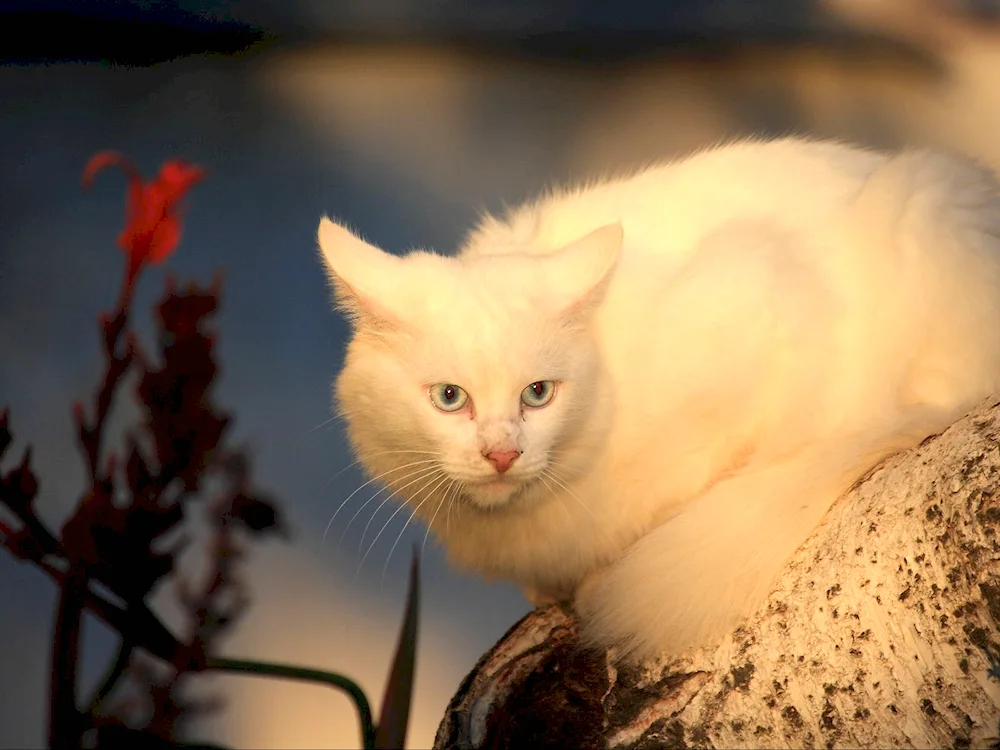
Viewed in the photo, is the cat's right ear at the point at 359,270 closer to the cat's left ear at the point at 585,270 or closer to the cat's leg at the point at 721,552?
the cat's left ear at the point at 585,270

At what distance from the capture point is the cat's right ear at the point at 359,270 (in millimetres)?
1140

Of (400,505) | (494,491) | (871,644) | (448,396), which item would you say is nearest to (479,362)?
(448,396)

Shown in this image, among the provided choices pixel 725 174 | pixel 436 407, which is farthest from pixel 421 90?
pixel 436 407

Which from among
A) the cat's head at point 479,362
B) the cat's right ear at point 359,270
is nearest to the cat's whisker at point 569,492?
the cat's head at point 479,362

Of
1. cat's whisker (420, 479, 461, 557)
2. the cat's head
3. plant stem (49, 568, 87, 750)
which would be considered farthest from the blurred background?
the cat's head

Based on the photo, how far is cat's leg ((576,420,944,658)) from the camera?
3.42 feet

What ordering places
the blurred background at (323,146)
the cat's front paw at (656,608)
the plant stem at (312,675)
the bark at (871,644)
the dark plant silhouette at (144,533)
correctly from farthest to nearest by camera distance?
the blurred background at (323,146) → the plant stem at (312,675) → the dark plant silhouette at (144,533) → the cat's front paw at (656,608) → the bark at (871,644)

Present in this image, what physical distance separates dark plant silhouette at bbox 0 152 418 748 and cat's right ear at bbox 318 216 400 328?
23 centimetres

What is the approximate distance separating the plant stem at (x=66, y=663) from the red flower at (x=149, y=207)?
376 millimetres

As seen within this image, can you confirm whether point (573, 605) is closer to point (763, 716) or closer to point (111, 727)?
point (763, 716)

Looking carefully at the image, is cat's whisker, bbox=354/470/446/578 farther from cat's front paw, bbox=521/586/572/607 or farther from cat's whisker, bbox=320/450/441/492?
cat's front paw, bbox=521/586/572/607

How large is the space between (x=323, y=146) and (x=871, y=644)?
1.09m

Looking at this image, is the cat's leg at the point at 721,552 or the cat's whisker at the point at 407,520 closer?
the cat's leg at the point at 721,552

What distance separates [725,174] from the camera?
1374 mm
